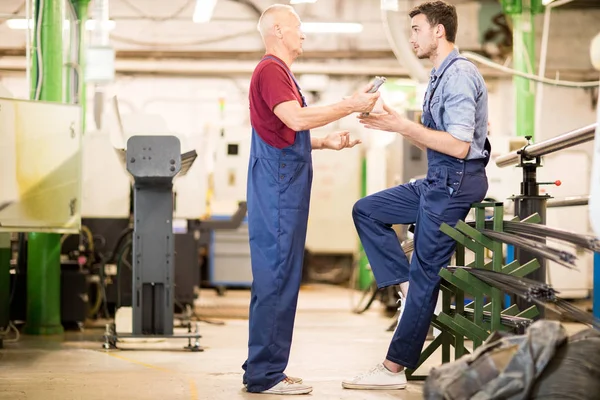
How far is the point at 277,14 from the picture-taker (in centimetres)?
353

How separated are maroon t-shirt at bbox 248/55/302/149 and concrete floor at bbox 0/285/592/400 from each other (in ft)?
3.33

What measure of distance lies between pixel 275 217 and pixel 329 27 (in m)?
7.70

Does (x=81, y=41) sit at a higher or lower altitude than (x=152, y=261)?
higher

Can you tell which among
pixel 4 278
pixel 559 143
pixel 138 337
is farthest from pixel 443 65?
pixel 4 278

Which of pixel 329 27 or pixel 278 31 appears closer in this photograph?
pixel 278 31

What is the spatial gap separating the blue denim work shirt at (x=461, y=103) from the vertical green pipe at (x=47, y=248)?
3413 mm

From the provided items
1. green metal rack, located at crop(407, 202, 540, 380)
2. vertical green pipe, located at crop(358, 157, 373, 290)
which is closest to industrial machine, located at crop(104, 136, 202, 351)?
green metal rack, located at crop(407, 202, 540, 380)

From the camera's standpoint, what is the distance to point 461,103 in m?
3.23

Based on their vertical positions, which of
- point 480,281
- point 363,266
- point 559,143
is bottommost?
point 363,266

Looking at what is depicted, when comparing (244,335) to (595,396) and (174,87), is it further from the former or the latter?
(174,87)

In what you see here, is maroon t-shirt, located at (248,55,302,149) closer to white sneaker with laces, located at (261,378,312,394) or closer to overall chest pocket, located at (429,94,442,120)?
overall chest pocket, located at (429,94,442,120)

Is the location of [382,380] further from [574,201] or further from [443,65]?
[574,201]

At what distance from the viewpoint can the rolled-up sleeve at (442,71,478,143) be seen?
10.5 ft

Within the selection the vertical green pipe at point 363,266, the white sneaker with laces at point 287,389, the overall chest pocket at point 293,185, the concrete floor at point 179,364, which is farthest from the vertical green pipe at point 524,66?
the white sneaker with laces at point 287,389
